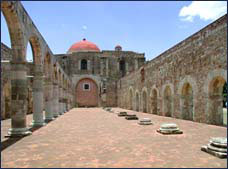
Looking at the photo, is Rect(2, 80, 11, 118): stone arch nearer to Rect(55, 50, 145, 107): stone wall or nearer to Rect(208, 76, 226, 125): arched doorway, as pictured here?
Rect(208, 76, 226, 125): arched doorway

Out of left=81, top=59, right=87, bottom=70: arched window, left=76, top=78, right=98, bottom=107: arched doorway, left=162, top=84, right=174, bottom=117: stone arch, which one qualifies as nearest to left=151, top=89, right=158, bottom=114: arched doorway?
left=162, top=84, right=174, bottom=117: stone arch

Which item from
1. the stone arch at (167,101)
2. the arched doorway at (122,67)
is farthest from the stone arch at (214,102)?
the arched doorway at (122,67)

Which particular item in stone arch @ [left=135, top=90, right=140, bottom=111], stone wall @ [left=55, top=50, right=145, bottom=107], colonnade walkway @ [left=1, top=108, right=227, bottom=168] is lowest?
colonnade walkway @ [left=1, top=108, right=227, bottom=168]

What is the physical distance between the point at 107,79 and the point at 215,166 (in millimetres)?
29328

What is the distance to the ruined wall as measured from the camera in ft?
32.0

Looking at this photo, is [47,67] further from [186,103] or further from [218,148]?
[218,148]

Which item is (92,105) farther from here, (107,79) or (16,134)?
(16,134)

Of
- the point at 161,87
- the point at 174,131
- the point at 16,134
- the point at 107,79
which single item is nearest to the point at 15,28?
the point at 16,134

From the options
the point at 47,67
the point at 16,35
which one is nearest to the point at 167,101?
the point at 47,67

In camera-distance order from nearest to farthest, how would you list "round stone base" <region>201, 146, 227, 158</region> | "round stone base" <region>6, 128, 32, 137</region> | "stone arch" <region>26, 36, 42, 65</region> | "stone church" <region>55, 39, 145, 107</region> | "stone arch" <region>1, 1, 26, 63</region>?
"round stone base" <region>201, 146, 227, 158</region>
"stone arch" <region>1, 1, 26, 63</region>
"round stone base" <region>6, 128, 32, 137</region>
"stone arch" <region>26, 36, 42, 65</region>
"stone church" <region>55, 39, 145, 107</region>

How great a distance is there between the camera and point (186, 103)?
1315cm

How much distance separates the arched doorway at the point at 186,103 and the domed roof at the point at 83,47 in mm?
24840

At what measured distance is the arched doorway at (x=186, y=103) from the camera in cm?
1305

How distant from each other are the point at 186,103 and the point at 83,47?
25.6 metres
